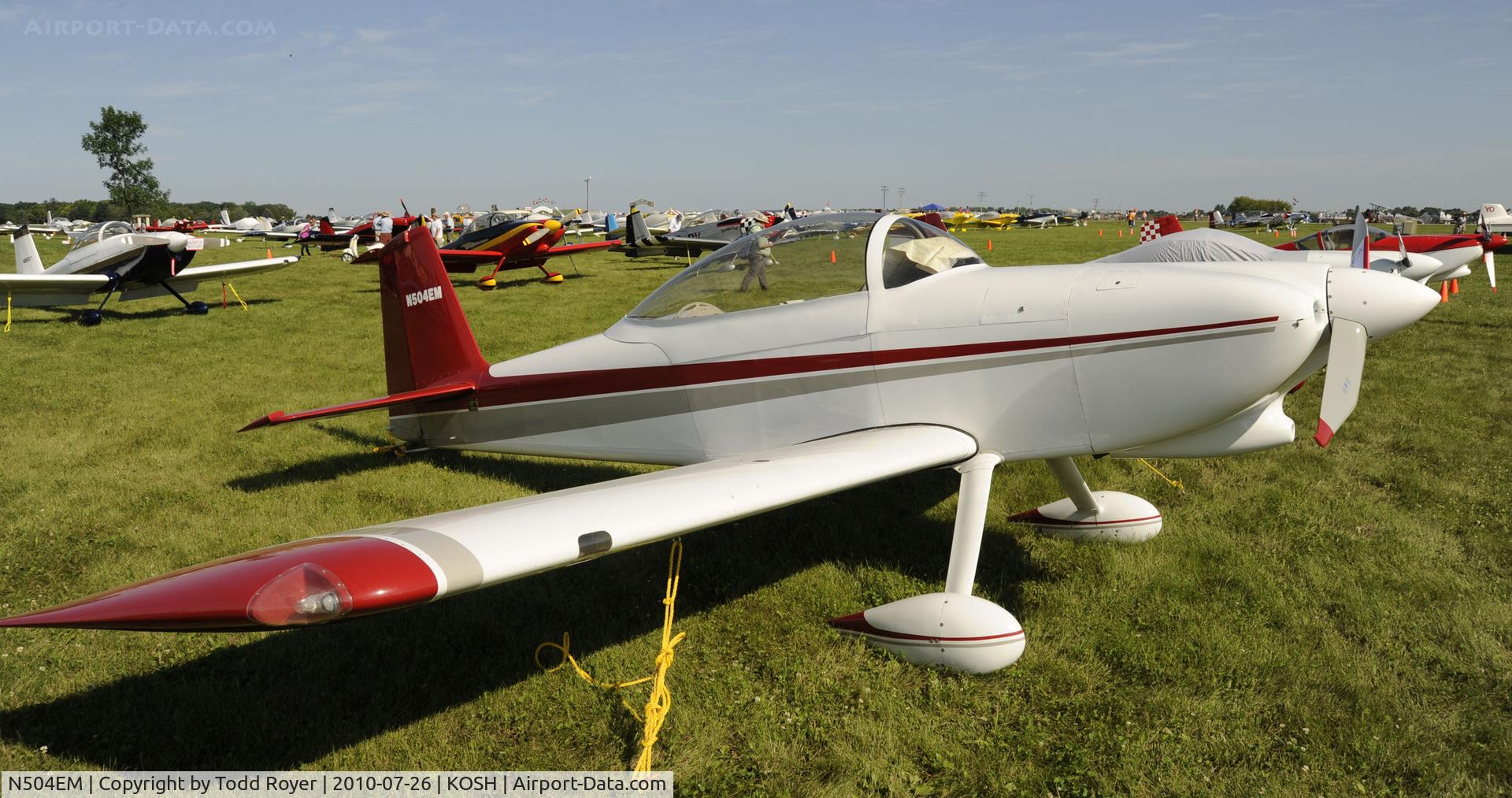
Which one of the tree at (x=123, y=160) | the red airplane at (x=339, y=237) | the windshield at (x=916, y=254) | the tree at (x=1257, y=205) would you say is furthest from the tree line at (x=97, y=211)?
the tree at (x=1257, y=205)

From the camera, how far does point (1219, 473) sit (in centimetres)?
665

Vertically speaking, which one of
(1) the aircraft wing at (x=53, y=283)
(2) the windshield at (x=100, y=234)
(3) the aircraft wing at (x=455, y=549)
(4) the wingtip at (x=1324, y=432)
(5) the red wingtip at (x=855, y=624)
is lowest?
(5) the red wingtip at (x=855, y=624)

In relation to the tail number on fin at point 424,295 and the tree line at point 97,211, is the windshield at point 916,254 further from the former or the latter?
the tree line at point 97,211

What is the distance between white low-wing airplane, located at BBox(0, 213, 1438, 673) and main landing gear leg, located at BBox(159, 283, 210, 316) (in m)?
12.5

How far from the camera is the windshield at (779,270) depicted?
4.69 metres

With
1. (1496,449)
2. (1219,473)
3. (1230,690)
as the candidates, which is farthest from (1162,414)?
(1496,449)

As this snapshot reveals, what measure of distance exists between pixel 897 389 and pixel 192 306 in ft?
52.0

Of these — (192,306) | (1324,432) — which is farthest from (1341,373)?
(192,306)

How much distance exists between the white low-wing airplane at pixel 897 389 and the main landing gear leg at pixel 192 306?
12.5 meters

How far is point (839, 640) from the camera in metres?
4.14

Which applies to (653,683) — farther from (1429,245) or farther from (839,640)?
(1429,245)

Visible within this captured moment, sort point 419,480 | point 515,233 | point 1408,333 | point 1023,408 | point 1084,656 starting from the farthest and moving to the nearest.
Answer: point 515,233 < point 1408,333 < point 419,480 < point 1023,408 < point 1084,656

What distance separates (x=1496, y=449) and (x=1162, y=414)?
16.6 feet

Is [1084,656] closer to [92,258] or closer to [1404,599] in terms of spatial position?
[1404,599]
